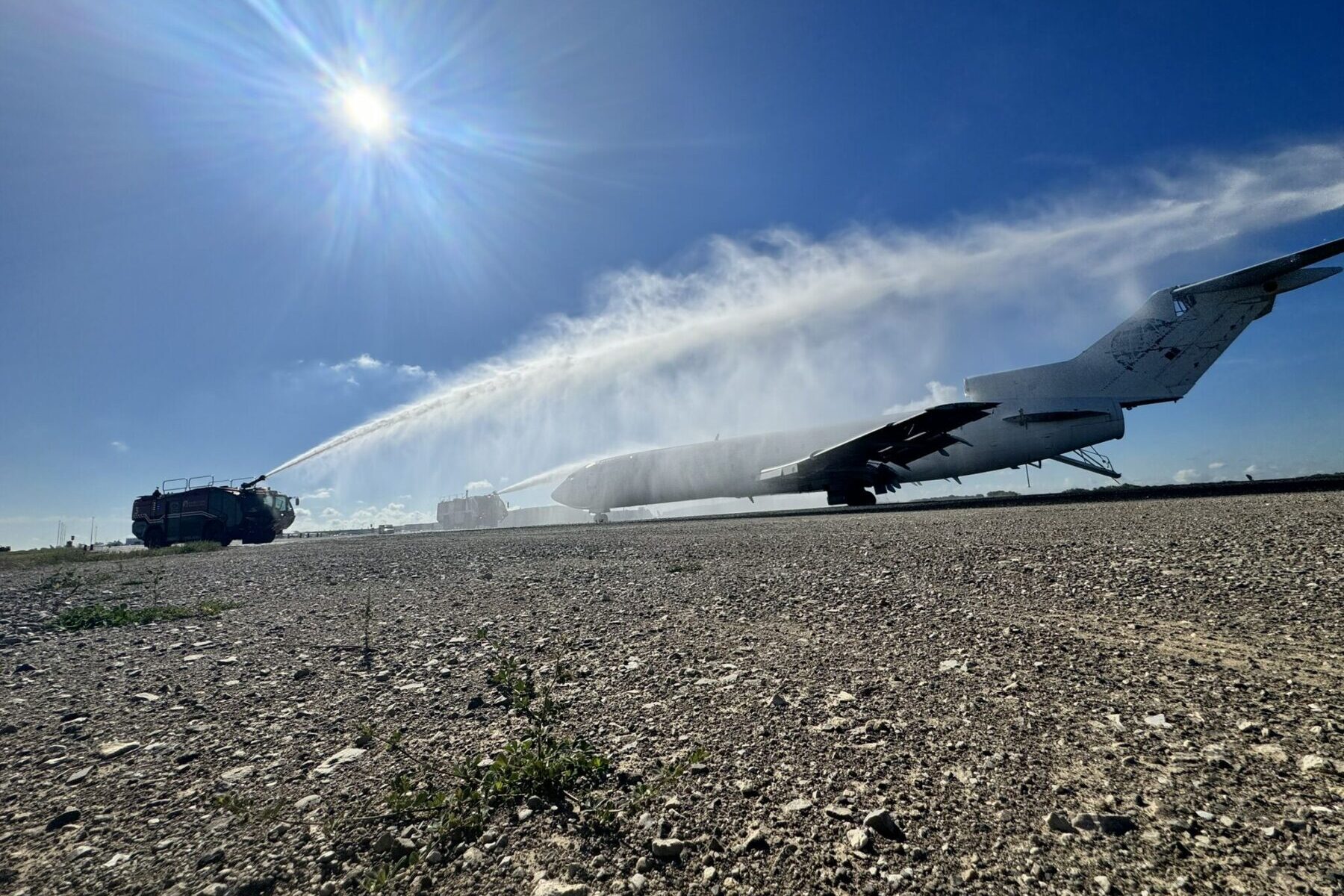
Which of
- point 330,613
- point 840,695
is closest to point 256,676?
Answer: point 330,613

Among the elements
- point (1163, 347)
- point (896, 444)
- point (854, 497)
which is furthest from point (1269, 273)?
point (854, 497)

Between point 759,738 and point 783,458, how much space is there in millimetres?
27712

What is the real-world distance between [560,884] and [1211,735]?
324cm

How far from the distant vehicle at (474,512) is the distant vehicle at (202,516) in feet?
100.0

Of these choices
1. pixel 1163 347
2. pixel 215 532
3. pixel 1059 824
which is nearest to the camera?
pixel 1059 824

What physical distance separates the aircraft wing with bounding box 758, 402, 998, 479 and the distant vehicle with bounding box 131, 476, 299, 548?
30.3m

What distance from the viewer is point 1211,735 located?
2.63m

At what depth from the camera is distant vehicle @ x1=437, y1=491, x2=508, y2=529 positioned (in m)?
62.1

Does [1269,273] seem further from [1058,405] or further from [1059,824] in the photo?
[1059,824]

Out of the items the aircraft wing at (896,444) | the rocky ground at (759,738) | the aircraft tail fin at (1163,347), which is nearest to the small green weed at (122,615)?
the rocky ground at (759,738)

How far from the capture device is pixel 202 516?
28.9m

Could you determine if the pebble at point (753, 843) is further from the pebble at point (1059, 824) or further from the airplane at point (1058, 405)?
the airplane at point (1058, 405)

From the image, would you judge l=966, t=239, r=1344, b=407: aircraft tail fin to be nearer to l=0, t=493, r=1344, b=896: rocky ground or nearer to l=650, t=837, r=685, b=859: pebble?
l=0, t=493, r=1344, b=896: rocky ground

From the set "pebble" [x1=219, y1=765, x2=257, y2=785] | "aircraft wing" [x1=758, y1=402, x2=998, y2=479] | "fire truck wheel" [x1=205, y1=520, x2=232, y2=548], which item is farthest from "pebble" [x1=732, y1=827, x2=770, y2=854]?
"fire truck wheel" [x1=205, y1=520, x2=232, y2=548]
